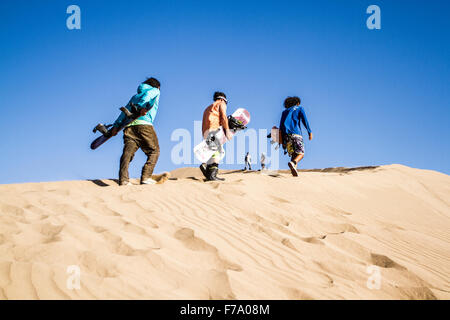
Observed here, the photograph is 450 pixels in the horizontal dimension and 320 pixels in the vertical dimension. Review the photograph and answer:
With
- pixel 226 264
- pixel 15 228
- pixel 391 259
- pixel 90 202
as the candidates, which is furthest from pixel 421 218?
pixel 15 228

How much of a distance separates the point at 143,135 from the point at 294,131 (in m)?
3.12

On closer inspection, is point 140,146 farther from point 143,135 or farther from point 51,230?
point 51,230

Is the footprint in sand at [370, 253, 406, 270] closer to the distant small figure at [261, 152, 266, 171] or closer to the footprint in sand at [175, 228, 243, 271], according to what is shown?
the footprint in sand at [175, 228, 243, 271]

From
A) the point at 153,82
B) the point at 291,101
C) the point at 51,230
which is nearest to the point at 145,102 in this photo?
the point at 153,82

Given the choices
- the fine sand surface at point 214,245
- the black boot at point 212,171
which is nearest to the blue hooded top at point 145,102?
the black boot at point 212,171

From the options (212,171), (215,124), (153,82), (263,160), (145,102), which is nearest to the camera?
(145,102)

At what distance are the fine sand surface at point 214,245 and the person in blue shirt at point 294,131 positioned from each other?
2.02 metres

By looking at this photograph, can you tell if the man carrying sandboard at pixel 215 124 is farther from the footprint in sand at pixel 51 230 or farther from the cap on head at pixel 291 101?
the footprint in sand at pixel 51 230

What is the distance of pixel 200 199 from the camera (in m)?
4.02

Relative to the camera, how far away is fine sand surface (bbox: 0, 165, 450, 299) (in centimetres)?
200

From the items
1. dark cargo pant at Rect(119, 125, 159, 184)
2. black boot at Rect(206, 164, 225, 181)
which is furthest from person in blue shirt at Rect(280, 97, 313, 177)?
dark cargo pant at Rect(119, 125, 159, 184)

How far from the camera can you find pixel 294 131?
675 cm

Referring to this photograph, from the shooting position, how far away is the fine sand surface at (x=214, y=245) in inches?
78.8
